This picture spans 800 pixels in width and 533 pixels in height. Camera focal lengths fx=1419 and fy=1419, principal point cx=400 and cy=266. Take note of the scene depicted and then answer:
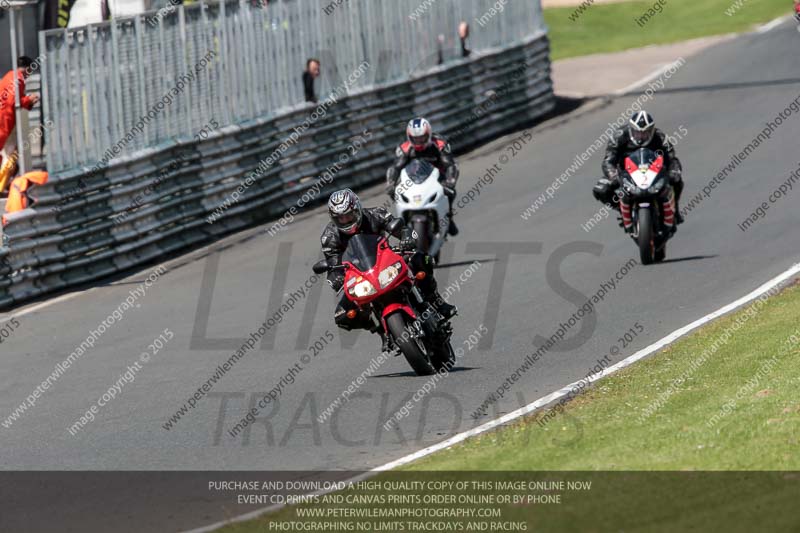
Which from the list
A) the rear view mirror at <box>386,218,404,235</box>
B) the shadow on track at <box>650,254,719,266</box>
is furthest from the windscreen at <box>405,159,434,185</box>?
the rear view mirror at <box>386,218,404,235</box>

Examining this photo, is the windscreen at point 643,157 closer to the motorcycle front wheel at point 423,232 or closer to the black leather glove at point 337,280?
the motorcycle front wheel at point 423,232

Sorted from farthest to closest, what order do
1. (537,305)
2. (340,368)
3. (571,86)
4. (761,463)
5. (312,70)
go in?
(571,86), (312,70), (537,305), (340,368), (761,463)

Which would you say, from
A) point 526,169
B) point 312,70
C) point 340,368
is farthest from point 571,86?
point 340,368

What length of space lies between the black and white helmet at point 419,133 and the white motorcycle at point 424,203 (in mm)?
252

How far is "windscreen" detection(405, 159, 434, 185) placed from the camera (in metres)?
17.2

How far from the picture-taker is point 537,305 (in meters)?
15.0

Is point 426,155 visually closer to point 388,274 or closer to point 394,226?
point 394,226

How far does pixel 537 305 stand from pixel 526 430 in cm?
516

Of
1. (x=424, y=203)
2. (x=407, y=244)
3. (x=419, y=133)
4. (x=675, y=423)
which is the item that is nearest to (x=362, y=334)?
(x=407, y=244)

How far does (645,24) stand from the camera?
155 ft

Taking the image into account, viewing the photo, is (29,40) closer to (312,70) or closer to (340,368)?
(312,70)

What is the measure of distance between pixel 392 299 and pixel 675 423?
3.00 meters

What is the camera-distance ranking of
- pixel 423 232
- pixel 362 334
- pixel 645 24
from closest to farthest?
pixel 362 334 → pixel 423 232 → pixel 645 24

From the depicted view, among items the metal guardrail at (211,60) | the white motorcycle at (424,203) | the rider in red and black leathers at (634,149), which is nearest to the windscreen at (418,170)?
→ the white motorcycle at (424,203)
